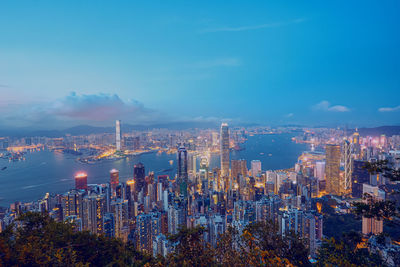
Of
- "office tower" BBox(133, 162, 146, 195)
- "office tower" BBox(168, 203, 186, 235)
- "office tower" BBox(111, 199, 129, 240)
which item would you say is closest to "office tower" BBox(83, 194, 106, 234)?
"office tower" BBox(111, 199, 129, 240)

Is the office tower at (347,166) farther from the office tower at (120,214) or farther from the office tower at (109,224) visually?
the office tower at (109,224)

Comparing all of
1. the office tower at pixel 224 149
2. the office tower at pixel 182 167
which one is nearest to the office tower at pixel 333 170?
the office tower at pixel 224 149

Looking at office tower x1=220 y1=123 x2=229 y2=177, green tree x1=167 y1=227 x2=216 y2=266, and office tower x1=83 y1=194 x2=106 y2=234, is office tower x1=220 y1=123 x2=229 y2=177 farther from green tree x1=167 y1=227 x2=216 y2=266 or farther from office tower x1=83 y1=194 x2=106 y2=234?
green tree x1=167 y1=227 x2=216 y2=266

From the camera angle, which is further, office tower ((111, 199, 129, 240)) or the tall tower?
the tall tower

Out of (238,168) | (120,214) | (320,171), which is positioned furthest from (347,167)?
(120,214)

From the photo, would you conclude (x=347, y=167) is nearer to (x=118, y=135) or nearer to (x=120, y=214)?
(x=120, y=214)

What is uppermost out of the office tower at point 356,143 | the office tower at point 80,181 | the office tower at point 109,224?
the office tower at point 356,143
